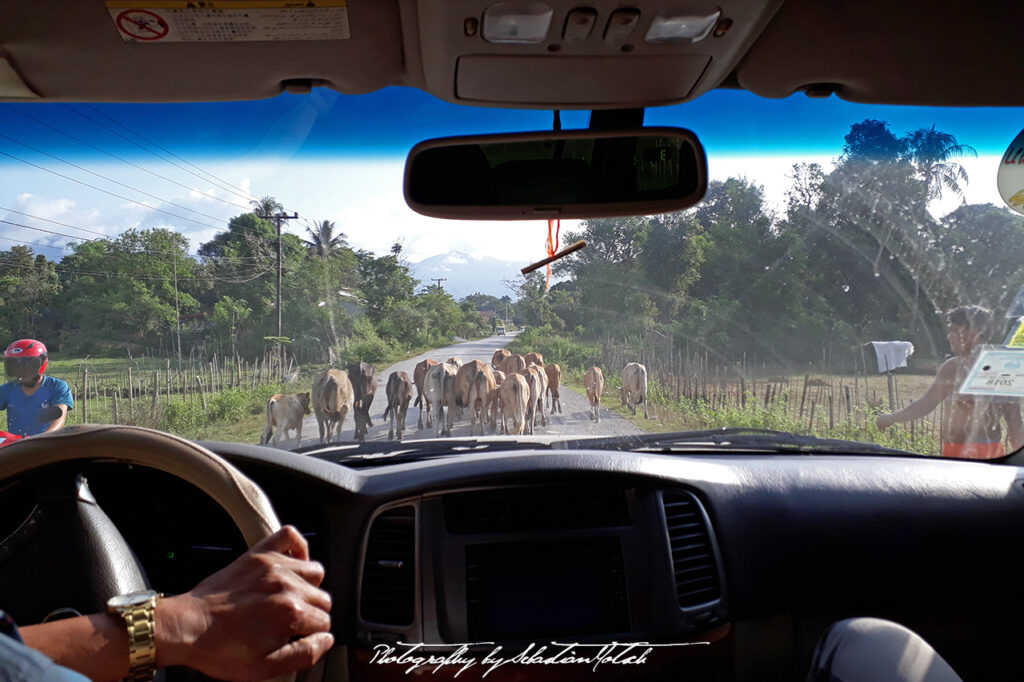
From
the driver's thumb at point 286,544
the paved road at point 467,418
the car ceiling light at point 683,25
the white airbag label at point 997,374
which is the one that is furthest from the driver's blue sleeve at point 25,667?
the white airbag label at point 997,374

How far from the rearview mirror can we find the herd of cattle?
4.91 feet

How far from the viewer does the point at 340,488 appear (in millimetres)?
2818

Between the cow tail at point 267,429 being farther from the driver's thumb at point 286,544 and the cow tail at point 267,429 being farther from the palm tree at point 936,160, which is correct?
the palm tree at point 936,160

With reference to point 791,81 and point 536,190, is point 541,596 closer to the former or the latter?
point 536,190

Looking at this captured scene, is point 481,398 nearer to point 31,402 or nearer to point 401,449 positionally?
point 401,449

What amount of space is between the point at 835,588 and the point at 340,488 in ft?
7.22

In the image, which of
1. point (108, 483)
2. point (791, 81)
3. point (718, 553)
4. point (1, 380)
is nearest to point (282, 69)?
point (108, 483)

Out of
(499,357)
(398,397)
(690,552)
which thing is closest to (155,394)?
(398,397)

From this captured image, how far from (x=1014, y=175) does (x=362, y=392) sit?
350cm

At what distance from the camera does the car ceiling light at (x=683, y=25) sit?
1.82 meters

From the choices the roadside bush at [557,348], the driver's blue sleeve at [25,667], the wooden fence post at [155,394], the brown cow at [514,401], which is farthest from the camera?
the roadside bush at [557,348]

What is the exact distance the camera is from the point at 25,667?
804mm

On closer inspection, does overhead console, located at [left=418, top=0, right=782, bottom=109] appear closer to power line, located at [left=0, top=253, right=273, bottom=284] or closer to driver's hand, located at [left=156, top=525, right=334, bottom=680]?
driver's hand, located at [left=156, top=525, right=334, bottom=680]

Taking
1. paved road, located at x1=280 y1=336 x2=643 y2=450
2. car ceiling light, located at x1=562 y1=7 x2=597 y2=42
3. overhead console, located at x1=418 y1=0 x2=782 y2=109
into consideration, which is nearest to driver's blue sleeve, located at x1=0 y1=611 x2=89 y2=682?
overhead console, located at x1=418 y1=0 x2=782 y2=109
